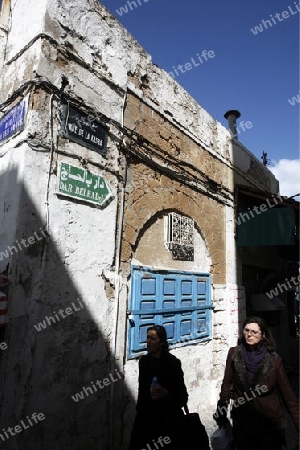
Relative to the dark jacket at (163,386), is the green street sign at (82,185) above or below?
above

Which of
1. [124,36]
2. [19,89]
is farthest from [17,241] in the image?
[124,36]

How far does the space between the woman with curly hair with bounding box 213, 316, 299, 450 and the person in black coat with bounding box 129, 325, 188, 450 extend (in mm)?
435

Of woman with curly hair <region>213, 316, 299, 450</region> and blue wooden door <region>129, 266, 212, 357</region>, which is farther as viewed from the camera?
blue wooden door <region>129, 266, 212, 357</region>

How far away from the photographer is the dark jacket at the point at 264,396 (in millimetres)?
2442

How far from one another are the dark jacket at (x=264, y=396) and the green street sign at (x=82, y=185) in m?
2.24

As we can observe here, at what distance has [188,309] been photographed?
4551 mm

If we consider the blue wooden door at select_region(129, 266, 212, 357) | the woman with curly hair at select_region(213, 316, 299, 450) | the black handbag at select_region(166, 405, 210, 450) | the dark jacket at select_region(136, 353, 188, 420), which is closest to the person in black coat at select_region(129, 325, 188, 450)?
the dark jacket at select_region(136, 353, 188, 420)

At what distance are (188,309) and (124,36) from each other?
411 cm

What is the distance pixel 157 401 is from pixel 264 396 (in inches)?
36.2

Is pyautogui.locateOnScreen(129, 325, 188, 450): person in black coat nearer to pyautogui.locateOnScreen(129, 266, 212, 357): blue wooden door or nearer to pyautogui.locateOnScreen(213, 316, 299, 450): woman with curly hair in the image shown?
pyautogui.locateOnScreen(213, 316, 299, 450): woman with curly hair

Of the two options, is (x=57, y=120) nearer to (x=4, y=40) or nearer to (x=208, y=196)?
(x=4, y=40)


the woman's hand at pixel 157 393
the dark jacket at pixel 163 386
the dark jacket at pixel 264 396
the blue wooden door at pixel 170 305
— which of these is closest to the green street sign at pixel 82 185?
the blue wooden door at pixel 170 305

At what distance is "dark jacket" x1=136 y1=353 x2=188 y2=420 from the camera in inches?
101

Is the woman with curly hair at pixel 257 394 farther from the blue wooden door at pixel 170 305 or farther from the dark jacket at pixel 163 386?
the blue wooden door at pixel 170 305
